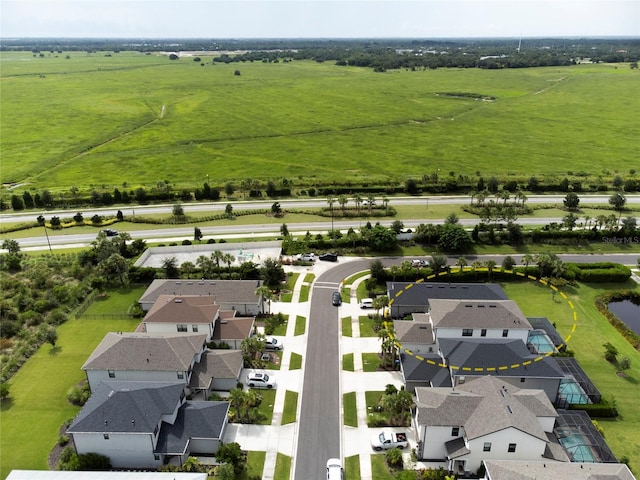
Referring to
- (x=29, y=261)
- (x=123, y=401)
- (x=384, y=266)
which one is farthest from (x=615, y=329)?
(x=29, y=261)

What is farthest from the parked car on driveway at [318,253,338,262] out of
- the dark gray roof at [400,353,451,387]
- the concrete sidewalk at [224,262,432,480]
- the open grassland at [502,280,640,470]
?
the dark gray roof at [400,353,451,387]

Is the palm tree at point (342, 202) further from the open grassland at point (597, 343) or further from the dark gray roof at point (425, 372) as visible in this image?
Result: the dark gray roof at point (425, 372)

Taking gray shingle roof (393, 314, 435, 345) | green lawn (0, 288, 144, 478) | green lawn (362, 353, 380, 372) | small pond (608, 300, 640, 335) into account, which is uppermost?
gray shingle roof (393, 314, 435, 345)

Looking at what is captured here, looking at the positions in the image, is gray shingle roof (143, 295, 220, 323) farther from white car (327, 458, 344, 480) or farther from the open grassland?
the open grassland

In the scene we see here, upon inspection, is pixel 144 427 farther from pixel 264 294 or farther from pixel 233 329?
pixel 264 294

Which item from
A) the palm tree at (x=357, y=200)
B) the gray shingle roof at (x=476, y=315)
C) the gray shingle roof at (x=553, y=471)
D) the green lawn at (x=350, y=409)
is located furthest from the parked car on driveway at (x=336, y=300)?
the palm tree at (x=357, y=200)

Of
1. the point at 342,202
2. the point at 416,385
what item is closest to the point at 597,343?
the point at 416,385

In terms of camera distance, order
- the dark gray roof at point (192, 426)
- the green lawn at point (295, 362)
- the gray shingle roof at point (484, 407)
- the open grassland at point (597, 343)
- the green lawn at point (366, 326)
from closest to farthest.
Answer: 1. the gray shingle roof at point (484, 407)
2. the dark gray roof at point (192, 426)
3. the open grassland at point (597, 343)
4. the green lawn at point (295, 362)
5. the green lawn at point (366, 326)
